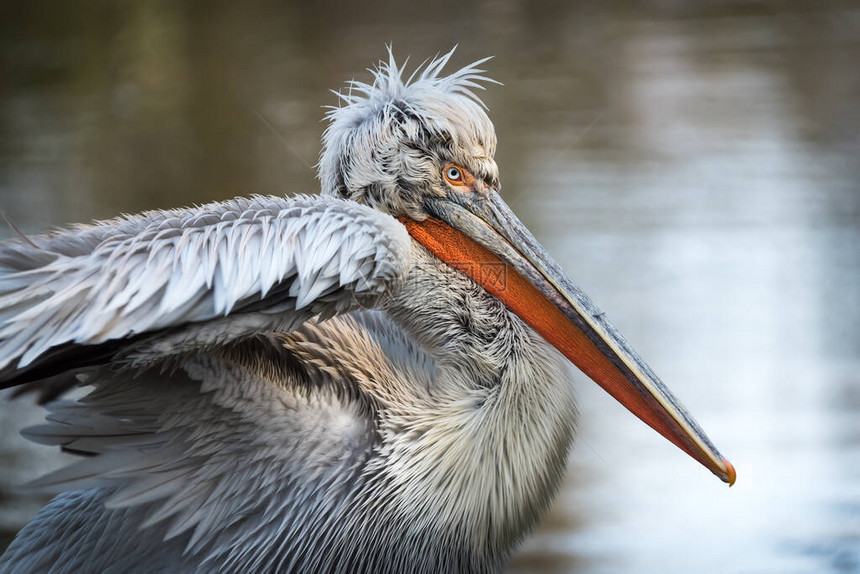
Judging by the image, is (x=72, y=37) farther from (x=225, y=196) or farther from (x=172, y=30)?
(x=225, y=196)

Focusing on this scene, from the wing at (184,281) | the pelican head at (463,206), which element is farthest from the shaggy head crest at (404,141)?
the wing at (184,281)

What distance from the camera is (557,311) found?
219cm

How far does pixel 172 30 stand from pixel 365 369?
6.21m

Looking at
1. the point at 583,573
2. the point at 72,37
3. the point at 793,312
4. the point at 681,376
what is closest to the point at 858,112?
the point at 793,312

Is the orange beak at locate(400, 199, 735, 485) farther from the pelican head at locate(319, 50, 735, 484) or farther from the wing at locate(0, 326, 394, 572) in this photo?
the wing at locate(0, 326, 394, 572)

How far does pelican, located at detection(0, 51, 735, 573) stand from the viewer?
72.9 inches

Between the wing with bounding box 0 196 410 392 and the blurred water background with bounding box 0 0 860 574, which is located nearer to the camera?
the wing with bounding box 0 196 410 392

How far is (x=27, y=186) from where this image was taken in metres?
5.50

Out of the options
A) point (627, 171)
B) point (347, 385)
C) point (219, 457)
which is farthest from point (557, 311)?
point (627, 171)

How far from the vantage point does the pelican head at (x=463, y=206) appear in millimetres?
2172

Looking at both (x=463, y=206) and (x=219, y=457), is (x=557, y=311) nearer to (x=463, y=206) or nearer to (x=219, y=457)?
(x=463, y=206)

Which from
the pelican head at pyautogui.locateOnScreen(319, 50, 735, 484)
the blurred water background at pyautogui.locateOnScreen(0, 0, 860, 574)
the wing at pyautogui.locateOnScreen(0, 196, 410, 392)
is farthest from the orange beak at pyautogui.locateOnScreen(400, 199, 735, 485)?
the blurred water background at pyautogui.locateOnScreen(0, 0, 860, 574)

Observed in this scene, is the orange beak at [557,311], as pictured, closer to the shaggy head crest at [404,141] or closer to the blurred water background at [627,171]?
the shaggy head crest at [404,141]

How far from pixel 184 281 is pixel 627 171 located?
13.6ft
